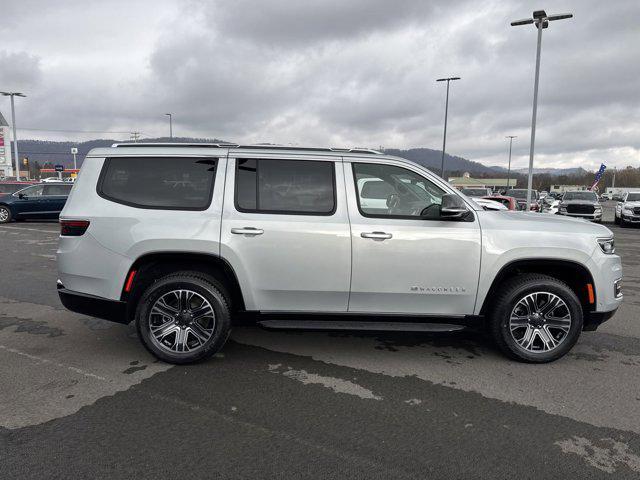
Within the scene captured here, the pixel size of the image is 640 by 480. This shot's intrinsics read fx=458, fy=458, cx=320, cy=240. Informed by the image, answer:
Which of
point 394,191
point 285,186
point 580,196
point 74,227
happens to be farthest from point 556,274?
point 580,196

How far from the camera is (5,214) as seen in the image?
59.2 feet

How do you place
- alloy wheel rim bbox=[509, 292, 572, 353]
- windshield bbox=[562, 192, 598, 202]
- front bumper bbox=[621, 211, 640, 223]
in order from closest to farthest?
1. alloy wheel rim bbox=[509, 292, 572, 353]
2. front bumper bbox=[621, 211, 640, 223]
3. windshield bbox=[562, 192, 598, 202]

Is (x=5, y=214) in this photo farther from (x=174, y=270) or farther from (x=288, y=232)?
(x=288, y=232)

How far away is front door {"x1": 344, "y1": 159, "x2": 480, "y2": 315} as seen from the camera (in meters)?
3.96

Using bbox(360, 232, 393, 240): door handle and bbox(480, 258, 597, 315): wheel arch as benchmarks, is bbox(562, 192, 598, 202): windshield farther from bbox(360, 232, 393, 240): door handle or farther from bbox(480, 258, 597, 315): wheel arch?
bbox(360, 232, 393, 240): door handle

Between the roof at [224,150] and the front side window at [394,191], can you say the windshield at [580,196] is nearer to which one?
the front side window at [394,191]

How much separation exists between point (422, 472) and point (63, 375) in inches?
119

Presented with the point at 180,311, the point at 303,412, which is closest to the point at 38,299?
the point at 180,311

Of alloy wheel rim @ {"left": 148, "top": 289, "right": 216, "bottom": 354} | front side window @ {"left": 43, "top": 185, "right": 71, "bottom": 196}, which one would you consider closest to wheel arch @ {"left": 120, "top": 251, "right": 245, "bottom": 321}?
alloy wheel rim @ {"left": 148, "top": 289, "right": 216, "bottom": 354}

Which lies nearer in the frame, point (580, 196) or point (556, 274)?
point (556, 274)

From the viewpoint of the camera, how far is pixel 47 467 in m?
2.61

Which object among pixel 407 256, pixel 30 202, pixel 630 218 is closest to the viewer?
pixel 407 256

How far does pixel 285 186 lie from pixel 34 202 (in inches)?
698

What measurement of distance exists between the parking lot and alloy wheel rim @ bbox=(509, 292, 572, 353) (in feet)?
0.79
